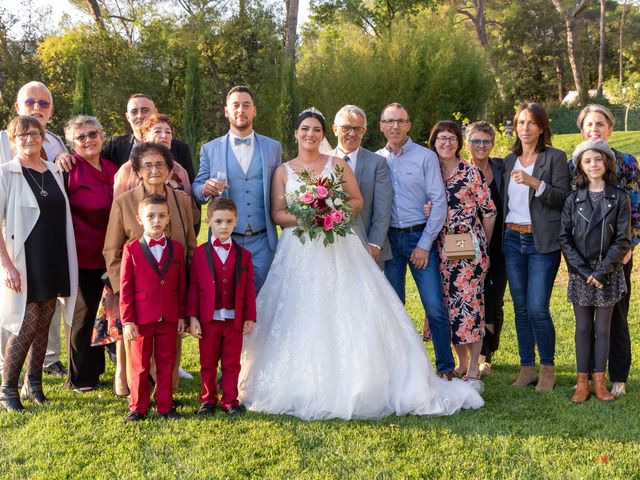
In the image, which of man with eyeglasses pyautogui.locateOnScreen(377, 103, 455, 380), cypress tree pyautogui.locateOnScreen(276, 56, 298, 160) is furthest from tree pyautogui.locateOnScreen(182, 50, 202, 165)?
man with eyeglasses pyautogui.locateOnScreen(377, 103, 455, 380)

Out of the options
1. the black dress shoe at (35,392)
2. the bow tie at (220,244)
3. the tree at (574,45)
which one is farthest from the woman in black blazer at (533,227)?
the tree at (574,45)

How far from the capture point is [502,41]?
37.1 metres

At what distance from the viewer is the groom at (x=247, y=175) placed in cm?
514

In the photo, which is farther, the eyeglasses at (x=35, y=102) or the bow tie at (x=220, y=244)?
the eyeglasses at (x=35, y=102)

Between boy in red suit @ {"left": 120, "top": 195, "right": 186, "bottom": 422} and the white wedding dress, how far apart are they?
638mm

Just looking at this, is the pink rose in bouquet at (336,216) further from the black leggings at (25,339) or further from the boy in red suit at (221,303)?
the black leggings at (25,339)

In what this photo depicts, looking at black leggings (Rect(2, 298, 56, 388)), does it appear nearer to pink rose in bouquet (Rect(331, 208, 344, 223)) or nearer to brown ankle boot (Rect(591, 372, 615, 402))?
pink rose in bouquet (Rect(331, 208, 344, 223))

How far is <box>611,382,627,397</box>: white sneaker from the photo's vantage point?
5.06m

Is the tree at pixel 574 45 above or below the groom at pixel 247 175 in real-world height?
above

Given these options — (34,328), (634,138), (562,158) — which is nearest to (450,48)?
(634,138)

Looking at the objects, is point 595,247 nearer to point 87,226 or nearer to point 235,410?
point 235,410

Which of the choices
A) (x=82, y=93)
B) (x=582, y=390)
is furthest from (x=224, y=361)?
(x=82, y=93)

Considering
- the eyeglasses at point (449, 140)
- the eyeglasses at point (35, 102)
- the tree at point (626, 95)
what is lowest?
the eyeglasses at point (449, 140)

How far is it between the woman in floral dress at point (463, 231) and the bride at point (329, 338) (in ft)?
1.58
